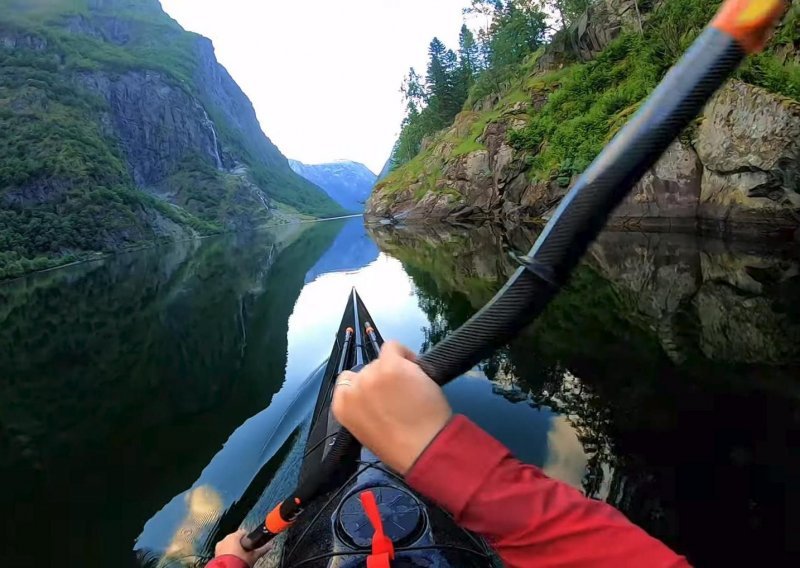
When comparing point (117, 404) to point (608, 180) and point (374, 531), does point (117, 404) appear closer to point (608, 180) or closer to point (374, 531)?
point (374, 531)

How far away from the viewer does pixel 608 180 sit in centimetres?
95

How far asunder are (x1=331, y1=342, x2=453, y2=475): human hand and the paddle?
12 centimetres

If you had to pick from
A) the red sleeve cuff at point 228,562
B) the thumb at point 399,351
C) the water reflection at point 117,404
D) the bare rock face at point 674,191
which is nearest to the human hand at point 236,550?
the red sleeve cuff at point 228,562

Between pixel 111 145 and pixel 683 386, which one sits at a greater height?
pixel 111 145

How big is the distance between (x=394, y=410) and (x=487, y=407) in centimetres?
→ 591

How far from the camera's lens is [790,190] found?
1590cm

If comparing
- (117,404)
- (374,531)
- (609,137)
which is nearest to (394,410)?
(374,531)

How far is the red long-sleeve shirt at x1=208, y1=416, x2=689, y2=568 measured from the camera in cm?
84

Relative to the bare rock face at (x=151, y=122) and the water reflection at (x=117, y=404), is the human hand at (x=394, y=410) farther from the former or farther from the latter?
the bare rock face at (x=151, y=122)

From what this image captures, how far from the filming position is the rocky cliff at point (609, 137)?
16.7m

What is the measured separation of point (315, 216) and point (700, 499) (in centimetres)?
15602

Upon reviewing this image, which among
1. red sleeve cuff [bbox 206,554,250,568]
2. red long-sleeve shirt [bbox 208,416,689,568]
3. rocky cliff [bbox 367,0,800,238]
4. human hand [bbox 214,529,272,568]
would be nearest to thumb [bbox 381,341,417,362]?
red long-sleeve shirt [bbox 208,416,689,568]

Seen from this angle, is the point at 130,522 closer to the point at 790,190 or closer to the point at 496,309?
the point at 496,309

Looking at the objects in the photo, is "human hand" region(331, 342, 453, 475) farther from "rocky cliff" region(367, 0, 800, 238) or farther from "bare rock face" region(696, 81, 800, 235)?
"bare rock face" region(696, 81, 800, 235)
